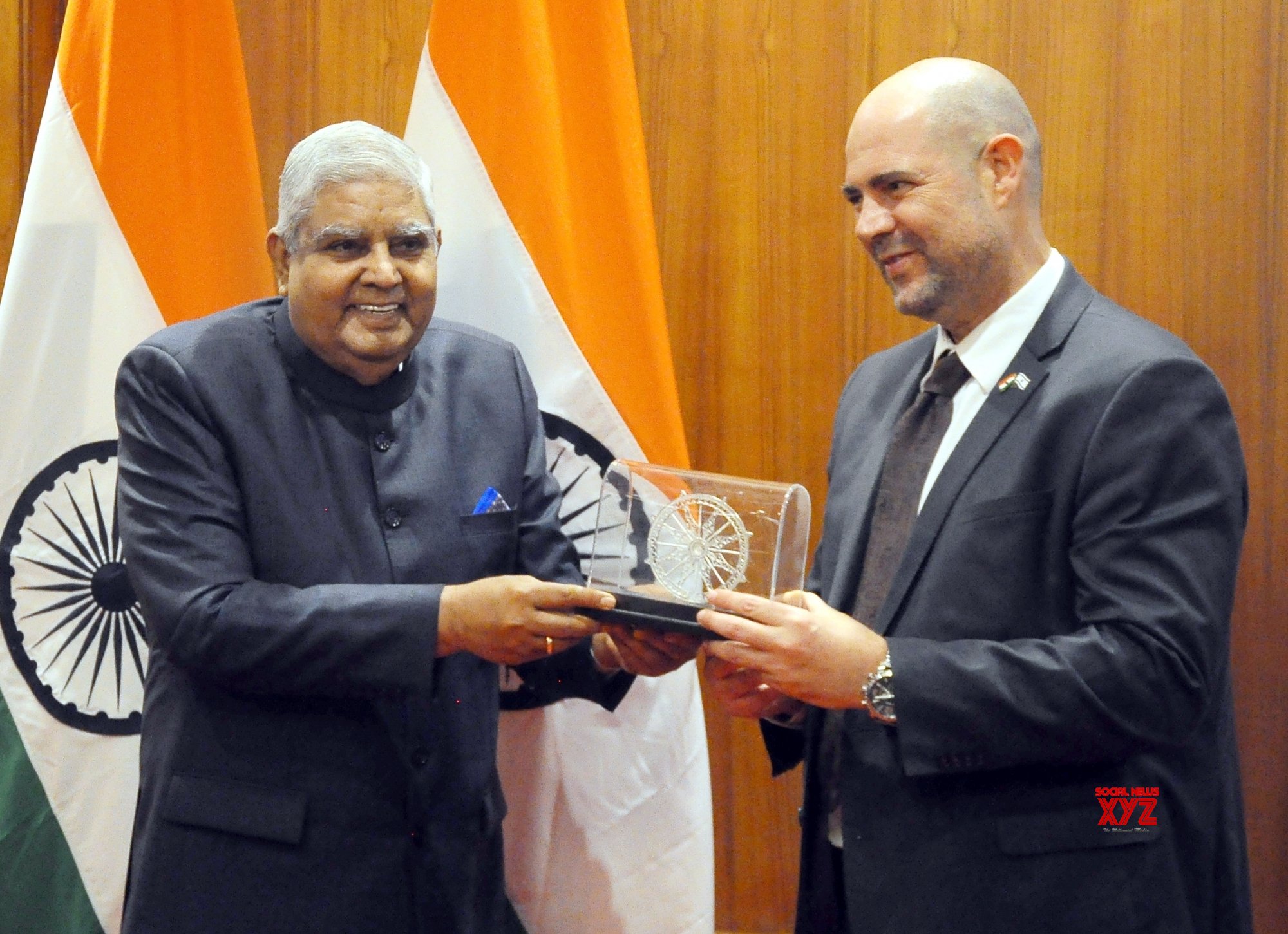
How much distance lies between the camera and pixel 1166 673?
147cm

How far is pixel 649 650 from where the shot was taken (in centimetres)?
179

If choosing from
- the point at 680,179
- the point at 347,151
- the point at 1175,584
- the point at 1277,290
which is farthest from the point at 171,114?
the point at 1277,290

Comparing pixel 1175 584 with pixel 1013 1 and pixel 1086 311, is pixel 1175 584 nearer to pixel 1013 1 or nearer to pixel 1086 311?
pixel 1086 311

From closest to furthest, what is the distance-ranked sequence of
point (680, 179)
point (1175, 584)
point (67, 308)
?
point (1175, 584)
point (67, 308)
point (680, 179)

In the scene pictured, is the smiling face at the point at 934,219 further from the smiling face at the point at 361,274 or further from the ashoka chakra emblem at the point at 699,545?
the smiling face at the point at 361,274

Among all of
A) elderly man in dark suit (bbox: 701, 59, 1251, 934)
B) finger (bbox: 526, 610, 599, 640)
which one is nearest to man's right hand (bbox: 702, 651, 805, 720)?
elderly man in dark suit (bbox: 701, 59, 1251, 934)

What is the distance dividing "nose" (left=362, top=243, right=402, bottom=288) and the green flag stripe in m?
1.09

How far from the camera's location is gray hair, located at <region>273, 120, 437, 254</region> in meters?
1.77

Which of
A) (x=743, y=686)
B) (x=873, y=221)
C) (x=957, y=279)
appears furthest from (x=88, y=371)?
(x=957, y=279)

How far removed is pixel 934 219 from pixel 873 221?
0.09 meters

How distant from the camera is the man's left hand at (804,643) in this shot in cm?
154

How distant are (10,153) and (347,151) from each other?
4.39ft

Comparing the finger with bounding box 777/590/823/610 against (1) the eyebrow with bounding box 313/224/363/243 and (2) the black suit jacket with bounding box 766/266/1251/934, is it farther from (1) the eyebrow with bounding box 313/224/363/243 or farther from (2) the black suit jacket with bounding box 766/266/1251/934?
(1) the eyebrow with bounding box 313/224/363/243

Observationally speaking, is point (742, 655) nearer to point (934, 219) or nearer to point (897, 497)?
point (897, 497)
